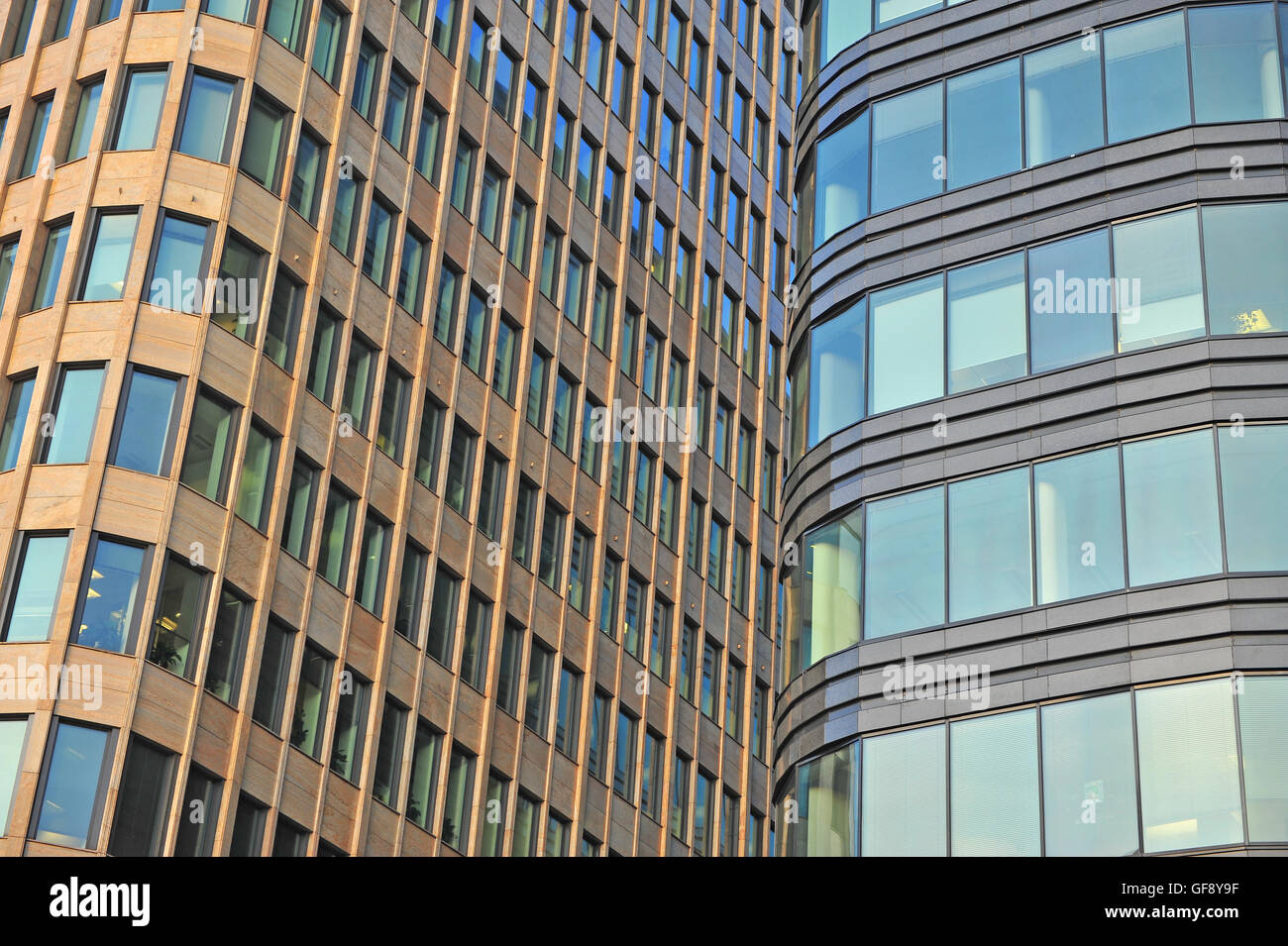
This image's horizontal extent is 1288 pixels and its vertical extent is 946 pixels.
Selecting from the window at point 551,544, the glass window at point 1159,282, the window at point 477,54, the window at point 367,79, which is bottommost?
the glass window at point 1159,282

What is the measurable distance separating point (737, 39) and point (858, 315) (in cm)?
3748

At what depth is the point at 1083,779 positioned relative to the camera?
27.6 meters

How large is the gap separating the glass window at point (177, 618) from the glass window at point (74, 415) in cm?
303

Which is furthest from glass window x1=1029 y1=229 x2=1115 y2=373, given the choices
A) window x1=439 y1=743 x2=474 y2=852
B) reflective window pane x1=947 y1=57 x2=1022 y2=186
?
window x1=439 y1=743 x2=474 y2=852

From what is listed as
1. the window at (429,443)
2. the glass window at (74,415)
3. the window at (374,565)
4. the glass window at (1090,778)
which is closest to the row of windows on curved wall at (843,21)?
the window at (429,443)

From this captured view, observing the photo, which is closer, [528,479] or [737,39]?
[528,479]

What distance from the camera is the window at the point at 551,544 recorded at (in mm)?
51250

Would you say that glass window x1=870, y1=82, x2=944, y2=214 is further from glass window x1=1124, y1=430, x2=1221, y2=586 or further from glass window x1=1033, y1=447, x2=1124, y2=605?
glass window x1=1124, y1=430, x2=1221, y2=586

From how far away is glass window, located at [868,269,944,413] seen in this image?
107ft

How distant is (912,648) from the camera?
100ft

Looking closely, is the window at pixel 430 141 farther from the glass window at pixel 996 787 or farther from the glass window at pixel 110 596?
the glass window at pixel 996 787

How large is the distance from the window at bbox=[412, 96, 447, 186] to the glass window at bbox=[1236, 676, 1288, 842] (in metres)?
28.1

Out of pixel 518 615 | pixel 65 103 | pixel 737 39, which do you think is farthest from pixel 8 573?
pixel 737 39
